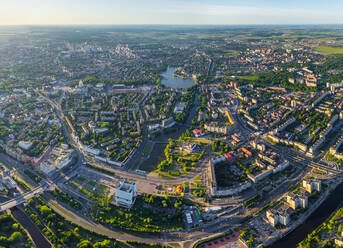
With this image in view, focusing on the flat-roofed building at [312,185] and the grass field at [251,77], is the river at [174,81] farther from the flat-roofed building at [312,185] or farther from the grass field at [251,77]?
the flat-roofed building at [312,185]

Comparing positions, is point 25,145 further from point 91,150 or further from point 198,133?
point 198,133

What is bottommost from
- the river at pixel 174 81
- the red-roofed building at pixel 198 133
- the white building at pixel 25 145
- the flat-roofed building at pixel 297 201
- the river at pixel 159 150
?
the river at pixel 174 81

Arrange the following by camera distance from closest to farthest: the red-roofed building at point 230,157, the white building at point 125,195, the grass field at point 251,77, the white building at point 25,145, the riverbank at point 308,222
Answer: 1. the riverbank at point 308,222
2. the white building at point 125,195
3. the red-roofed building at point 230,157
4. the white building at point 25,145
5. the grass field at point 251,77

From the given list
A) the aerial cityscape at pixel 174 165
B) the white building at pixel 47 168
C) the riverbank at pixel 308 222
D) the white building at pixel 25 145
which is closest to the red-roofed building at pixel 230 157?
the aerial cityscape at pixel 174 165

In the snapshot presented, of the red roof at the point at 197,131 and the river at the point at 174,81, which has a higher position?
the red roof at the point at 197,131

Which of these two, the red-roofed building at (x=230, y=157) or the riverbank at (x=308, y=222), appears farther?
the red-roofed building at (x=230, y=157)

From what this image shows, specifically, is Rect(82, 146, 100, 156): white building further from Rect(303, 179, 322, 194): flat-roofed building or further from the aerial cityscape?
Rect(303, 179, 322, 194): flat-roofed building

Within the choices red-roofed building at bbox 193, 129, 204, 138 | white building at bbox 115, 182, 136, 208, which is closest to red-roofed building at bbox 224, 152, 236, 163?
red-roofed building at bbox 193, 129, 204, 138

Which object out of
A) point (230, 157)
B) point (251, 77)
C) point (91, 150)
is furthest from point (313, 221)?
point (251, 77)
